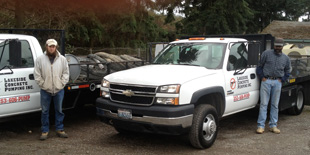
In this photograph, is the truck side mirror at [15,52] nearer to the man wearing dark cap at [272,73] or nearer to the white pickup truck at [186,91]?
the white pickup truck at [186,91]

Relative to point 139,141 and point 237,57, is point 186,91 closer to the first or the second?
point 139,141

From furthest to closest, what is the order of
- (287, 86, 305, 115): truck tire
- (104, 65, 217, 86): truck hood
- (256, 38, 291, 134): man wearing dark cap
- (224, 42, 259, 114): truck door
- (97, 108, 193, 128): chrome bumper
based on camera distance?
1. (287, 86, 305, 115): truck tire
2. (256, 38, 291, 134): man wearing dark cap
3. (224, 42, 259, 114): truck door
4. (104, 65, 217, 86): truck hood
5. (97, 108, 193, 128): chrome bumper

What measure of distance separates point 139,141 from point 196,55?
1.85 metres

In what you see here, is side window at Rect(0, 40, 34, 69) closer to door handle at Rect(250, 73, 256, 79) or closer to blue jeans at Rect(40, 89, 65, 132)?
blue jeans at Rect(40, 89, 65, 132)

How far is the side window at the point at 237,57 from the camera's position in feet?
20.4

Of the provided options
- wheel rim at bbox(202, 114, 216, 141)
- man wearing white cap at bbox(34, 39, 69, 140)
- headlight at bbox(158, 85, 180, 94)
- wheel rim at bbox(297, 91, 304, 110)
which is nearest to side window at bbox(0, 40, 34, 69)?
man wearing white cap at bbox(34, 39, 69, 140)

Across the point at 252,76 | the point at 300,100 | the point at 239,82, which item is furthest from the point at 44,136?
the point at 300,100

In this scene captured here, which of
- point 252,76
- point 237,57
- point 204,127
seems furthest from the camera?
point 252,76

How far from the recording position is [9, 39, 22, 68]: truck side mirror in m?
5.76

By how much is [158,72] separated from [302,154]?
2.59m

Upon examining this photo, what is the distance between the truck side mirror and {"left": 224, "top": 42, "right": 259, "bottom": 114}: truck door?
3.55 metres

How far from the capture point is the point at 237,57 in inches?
254

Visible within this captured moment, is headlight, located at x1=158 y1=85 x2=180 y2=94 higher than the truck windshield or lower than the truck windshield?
lower

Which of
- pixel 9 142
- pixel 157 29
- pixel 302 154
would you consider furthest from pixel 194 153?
pixel 157 29
